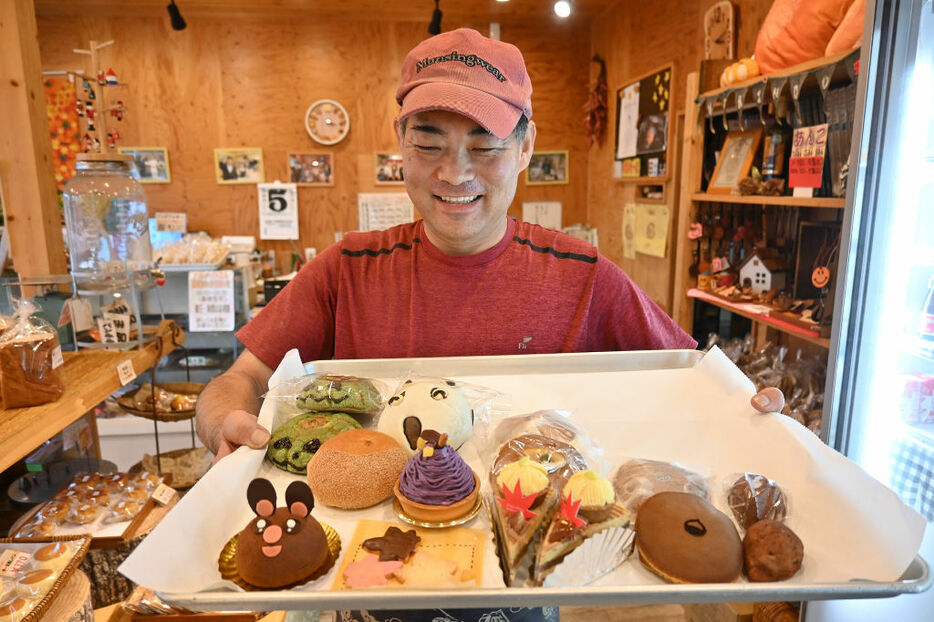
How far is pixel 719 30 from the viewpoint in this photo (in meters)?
3.09

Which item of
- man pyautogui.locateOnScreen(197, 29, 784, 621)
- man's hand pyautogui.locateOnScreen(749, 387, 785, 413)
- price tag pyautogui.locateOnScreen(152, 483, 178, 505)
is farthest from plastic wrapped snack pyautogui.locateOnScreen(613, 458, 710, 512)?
price tag pyautogui.locateOnScreen(152, 483, 178, 505)

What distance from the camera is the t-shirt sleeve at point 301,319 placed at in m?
1.52

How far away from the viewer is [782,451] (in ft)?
3.12

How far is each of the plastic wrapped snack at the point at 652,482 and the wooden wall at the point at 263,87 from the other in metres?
4.33

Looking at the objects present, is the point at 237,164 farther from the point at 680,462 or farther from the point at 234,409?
the point at 680,462

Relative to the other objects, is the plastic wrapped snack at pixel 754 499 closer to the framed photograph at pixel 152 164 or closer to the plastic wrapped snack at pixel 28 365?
the plastic wrapped snack at pixel 28 365

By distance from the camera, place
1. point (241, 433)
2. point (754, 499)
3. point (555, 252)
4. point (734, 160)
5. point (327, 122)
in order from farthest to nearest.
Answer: point (327, 122), point (734, 160), point (555, 252), point (241, 433), point (754, 499)

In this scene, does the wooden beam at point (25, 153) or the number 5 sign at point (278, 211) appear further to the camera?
the number 5 sign at point (278, 211)

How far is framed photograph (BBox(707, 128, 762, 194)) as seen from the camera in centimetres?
253

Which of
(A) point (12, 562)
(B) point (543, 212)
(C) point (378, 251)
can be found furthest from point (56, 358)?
(B) point (543, 212)

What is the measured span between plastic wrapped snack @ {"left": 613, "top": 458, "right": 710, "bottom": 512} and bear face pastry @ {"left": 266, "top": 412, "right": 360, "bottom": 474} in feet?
1.67

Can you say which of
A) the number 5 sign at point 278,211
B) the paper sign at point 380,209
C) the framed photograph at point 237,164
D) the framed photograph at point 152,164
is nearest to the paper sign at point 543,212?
the paper sign at point 380,209

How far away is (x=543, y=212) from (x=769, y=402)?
14.1 feet

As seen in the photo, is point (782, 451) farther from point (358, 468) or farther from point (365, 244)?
point (365, 244)
